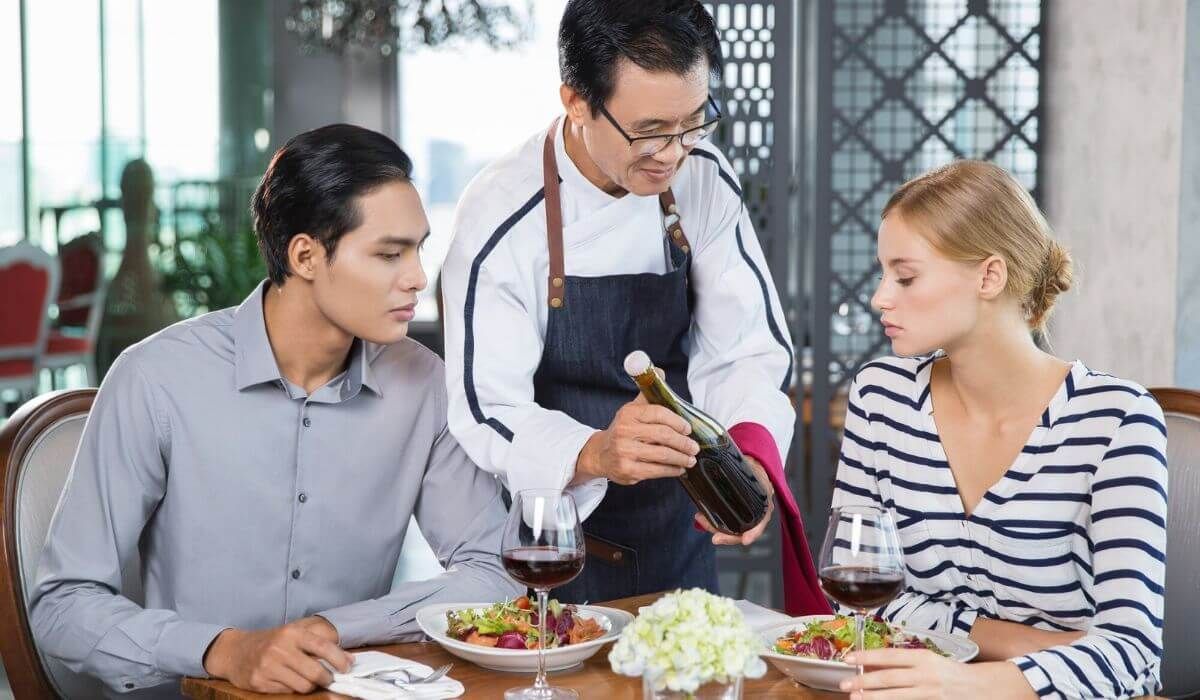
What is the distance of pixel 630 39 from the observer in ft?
6.31

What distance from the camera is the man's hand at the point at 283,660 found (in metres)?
1.58

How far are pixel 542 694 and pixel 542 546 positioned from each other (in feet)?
0.57

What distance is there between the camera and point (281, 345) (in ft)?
6.79

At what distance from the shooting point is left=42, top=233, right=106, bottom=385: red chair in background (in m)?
6.15

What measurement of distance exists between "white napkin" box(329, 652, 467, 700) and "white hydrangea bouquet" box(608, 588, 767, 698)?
1.06 ft

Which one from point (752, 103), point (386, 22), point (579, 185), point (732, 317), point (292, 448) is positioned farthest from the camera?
point (386, 22)

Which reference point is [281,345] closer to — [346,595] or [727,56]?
[346,595]

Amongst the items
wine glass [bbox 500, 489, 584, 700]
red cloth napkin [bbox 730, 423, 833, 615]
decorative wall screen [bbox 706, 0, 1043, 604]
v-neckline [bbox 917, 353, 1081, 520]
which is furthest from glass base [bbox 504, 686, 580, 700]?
decorative wall screen [bbox 706, 0, 1043, 604]

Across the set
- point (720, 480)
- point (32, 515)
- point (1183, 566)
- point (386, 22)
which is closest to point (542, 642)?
point (720, 480)

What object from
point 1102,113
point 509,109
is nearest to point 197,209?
point 509,109

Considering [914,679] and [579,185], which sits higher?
[579,185]

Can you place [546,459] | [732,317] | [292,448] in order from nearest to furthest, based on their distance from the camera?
[546,459]
[292,448]
[732,317]

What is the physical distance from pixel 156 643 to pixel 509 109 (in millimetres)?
8922

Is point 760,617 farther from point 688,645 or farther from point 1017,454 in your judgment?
point 688,645
